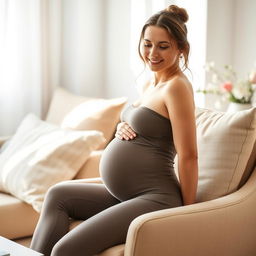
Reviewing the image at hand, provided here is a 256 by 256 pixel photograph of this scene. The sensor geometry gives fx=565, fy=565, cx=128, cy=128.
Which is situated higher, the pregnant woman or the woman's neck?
the woman's neck

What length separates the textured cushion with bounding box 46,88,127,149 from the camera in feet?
10.5

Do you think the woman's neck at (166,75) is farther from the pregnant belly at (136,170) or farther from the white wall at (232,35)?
the white wall at (232,35)

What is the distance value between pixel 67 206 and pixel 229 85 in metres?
1.25

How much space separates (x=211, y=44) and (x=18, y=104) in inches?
52.8

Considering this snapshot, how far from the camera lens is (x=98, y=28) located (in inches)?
154

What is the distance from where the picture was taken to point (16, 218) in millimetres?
2676

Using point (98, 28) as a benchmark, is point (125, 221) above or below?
below

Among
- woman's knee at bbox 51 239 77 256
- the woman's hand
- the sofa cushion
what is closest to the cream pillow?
the sofa cushion

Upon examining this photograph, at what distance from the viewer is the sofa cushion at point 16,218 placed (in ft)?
8.67

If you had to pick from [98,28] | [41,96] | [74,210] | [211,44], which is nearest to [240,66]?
[211,44]

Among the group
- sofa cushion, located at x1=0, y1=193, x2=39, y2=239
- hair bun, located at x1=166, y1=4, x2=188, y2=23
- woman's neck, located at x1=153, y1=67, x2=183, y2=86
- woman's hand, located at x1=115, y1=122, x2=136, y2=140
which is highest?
hair bun, located at x1=166, y1=4, x2=188, y2=23

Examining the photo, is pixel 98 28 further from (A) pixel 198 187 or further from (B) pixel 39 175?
(A) pixel 198 187

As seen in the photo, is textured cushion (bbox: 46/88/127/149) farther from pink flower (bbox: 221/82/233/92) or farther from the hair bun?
the hair bun

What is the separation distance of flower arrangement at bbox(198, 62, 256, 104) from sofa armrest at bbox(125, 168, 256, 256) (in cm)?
84
